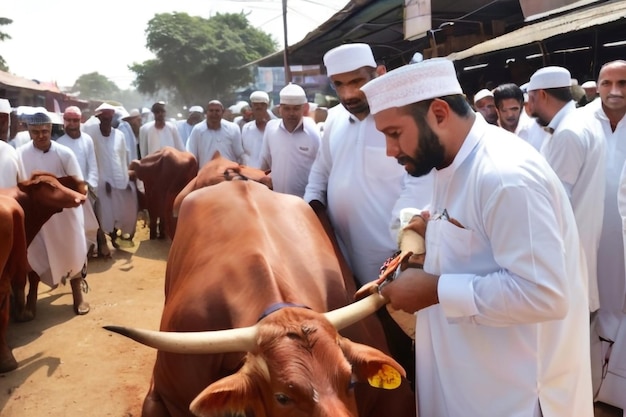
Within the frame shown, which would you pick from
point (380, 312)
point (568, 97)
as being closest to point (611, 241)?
point (568, 97)

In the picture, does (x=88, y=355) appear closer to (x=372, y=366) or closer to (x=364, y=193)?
(x=364, y=193)

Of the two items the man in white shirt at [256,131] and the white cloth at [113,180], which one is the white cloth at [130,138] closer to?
the white cloth at [113,180]

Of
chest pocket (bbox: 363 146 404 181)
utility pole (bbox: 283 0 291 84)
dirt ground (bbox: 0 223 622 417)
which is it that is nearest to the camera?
chest pocket (bbox: 363 146 404 181)

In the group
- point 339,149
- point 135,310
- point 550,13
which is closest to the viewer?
point 339,149

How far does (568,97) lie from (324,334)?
11.3ft

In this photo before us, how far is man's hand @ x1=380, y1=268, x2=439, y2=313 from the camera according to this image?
187 cm

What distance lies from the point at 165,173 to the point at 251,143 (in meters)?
1.46

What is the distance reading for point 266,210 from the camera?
9.96 ft

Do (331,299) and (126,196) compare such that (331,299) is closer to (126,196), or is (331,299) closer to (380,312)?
(380,312)

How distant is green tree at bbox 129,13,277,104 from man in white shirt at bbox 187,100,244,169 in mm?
31909

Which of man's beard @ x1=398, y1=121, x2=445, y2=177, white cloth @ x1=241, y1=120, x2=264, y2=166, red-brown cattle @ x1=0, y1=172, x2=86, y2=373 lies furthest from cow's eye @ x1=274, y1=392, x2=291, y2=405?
white cloth @ x1=241, y1=120, x2=264, y2=166

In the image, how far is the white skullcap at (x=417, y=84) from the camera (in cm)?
181

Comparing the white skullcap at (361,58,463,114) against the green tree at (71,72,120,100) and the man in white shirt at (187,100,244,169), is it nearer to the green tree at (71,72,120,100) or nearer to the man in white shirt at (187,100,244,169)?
the man in white shirt at (187,100,244,169)

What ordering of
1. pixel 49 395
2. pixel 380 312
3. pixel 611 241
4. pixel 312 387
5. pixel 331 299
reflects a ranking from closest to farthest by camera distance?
pixel 312 387, pixel 331 299, pixel 380 312, pixel 611 241, pixel 49 395
